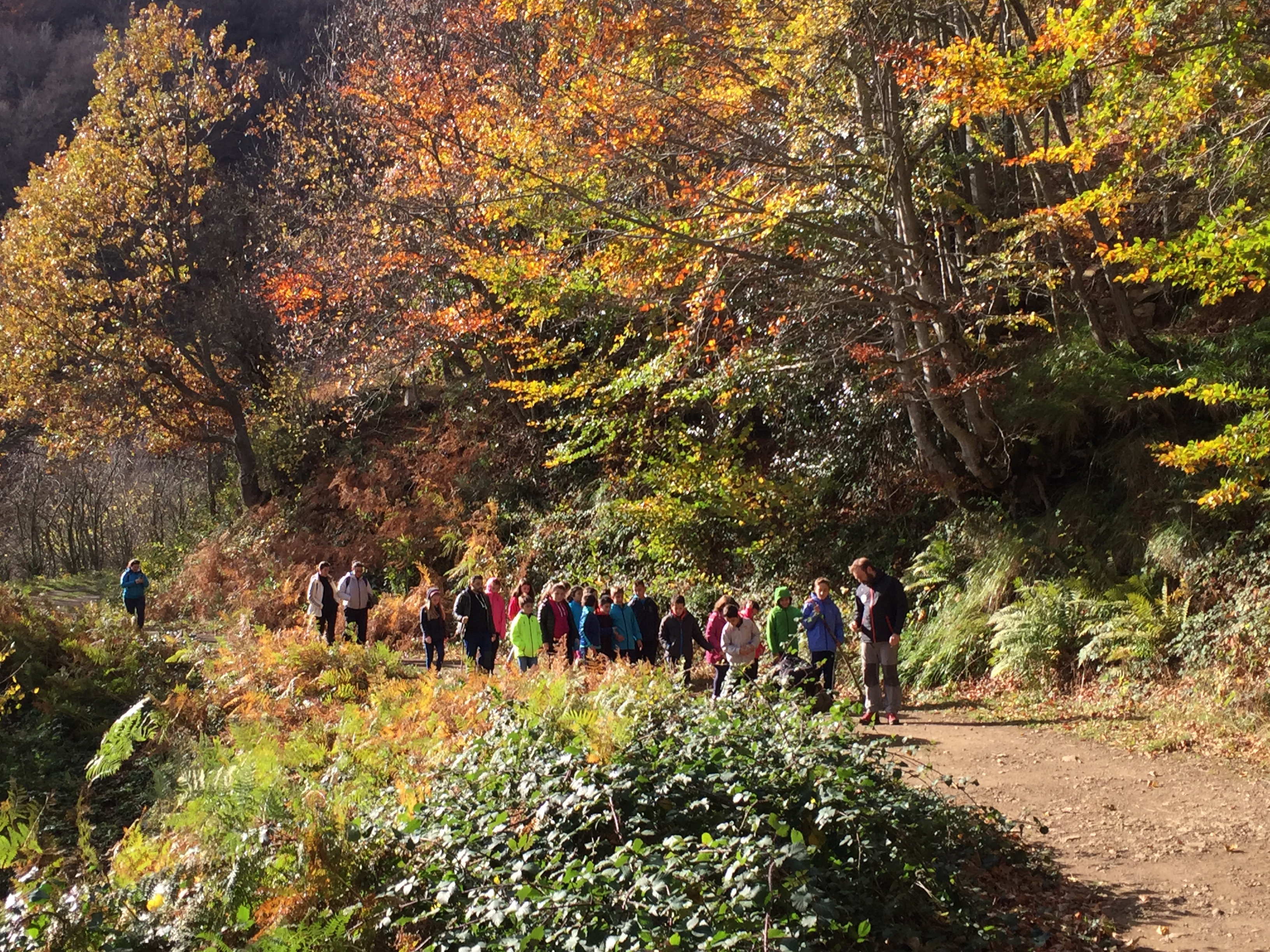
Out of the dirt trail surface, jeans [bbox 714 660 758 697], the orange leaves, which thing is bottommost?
the dirt trail surface

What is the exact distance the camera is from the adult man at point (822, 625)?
9711mm

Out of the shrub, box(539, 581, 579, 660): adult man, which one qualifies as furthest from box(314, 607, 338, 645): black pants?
the shrub

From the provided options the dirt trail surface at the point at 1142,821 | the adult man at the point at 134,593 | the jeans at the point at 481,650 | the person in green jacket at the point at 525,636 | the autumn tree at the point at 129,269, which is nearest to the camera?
the dirt trail surface at the point at 1142,821

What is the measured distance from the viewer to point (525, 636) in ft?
38.6

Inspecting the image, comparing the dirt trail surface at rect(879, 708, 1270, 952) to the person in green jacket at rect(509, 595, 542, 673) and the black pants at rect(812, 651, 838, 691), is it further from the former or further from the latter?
the person in green jacket at rect(509, 595, 542, 673)

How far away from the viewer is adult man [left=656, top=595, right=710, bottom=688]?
11.7 meters

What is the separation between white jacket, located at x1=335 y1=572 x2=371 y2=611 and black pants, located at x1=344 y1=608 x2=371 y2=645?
1.9 inches

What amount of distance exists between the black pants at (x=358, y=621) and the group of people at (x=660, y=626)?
0.02m

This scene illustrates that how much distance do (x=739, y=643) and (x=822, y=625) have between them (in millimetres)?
869

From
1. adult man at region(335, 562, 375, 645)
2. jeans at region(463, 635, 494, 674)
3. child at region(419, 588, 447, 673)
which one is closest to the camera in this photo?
jeans at region(463, 635, 494, 674)

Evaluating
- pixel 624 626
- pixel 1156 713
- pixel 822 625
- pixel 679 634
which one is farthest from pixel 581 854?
pixel 624 626

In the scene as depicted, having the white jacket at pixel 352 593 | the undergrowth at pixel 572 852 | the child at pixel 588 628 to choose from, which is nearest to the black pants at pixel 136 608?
the white jacket at pixel 352 593

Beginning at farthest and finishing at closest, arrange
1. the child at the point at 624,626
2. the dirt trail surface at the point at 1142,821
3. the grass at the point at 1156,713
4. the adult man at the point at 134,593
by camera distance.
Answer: the adult man at the point at 134,593 < the child at the point at 624,626 < the grass at the point at 1156,713 < the dirt trail surface at the point at 1142,821

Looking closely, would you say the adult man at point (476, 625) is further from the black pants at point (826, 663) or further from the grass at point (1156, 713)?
the grass at point (1156, 713)
